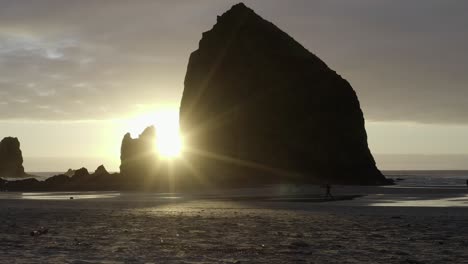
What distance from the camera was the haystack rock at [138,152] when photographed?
122 m

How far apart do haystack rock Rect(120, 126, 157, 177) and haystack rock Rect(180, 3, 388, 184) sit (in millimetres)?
10160

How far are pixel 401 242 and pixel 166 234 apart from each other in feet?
27.8

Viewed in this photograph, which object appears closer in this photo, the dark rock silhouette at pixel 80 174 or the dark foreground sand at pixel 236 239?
the dark foreground sand at pixel 236 239

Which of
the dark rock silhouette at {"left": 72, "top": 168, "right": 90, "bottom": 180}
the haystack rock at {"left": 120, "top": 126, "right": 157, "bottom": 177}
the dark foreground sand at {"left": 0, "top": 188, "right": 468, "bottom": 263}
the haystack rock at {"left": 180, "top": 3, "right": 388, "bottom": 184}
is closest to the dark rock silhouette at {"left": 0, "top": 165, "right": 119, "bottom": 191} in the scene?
the dark rock silhouette at {"left": 72, "top": 168, "right": 90, "bottom": 180}

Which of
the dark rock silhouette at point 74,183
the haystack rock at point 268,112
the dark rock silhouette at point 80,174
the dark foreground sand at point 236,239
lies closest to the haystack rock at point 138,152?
the haystack rock at point 268,112

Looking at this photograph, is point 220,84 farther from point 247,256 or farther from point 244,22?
point 247,256

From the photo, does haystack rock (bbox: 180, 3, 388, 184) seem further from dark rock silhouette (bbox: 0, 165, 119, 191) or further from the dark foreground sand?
the dark foreground sand

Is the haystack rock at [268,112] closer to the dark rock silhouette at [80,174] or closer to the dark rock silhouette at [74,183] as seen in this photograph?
the dark rock silhouette at [74,183]

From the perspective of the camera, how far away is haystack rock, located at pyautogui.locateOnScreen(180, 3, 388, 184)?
111 m

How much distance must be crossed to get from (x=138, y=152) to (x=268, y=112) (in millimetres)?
37869

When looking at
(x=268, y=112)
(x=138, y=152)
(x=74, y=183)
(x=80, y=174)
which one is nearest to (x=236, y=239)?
(x=74, y=183)

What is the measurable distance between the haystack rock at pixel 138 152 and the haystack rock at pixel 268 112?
10160 mm

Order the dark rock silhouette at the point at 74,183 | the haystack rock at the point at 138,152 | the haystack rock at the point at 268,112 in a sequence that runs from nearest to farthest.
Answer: the dark rock silhouette at the point at 74,183, the haystack rock at the point at 268,112, the haystack rock at the point at 138,152

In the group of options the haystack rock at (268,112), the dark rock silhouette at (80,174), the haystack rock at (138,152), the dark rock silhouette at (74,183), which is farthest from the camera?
the haystack rock at (138,152)
